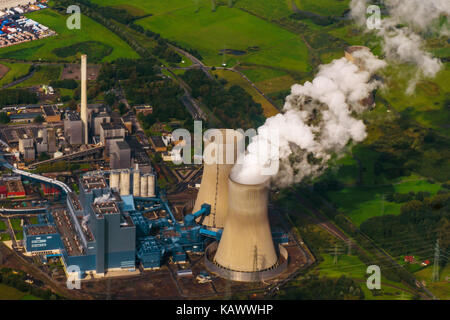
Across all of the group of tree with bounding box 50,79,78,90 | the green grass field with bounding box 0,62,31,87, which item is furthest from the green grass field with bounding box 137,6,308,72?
the green grass field with bounding box 0,62,31,87

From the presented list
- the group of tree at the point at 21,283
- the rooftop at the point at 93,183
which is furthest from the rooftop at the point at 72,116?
the group of tree at the point at 21,283

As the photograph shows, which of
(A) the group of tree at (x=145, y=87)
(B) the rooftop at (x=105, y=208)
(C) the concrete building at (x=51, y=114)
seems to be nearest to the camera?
(B) the rooftop at (x=105, y=208)

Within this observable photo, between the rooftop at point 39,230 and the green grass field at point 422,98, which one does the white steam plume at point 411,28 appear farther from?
the rooftop at point 39,230

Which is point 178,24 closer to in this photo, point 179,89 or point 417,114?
point 179,89

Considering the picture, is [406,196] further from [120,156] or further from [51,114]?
[51,114]

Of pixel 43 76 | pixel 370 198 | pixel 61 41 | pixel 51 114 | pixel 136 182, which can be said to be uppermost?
pixel 61 41

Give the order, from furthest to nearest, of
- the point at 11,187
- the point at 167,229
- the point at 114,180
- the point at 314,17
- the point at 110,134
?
the point at 314,17 < the point at 110,134 < the point at 11,187 < the point at 114,180 < the point at 167,229

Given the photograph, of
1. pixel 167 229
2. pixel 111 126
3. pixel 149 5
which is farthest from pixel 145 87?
pixel 167 229
